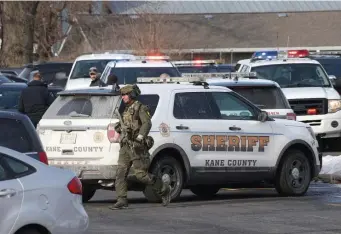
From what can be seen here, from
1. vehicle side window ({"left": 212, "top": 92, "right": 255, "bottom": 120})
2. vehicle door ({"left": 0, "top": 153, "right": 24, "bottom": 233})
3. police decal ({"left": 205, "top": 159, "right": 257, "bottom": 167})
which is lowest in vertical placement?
police decal ({"left": 205, "top": 159, "right": 257, "bottom": 167})

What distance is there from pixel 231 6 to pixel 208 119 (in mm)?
55934

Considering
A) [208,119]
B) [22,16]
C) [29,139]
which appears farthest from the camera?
[22,16]

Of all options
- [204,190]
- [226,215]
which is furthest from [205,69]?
[226,215]

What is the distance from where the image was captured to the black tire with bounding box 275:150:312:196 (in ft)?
53.5

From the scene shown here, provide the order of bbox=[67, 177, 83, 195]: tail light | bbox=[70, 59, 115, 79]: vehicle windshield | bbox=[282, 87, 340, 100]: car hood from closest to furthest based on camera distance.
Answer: bbox=[67, 177, 83, 195]: tail light → bbox=[282, 87, 340, 100]: car hood → bbox=[70, 59, 115, 79]: vehicle windshield

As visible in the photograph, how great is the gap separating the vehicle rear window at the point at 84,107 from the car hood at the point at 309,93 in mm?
8335

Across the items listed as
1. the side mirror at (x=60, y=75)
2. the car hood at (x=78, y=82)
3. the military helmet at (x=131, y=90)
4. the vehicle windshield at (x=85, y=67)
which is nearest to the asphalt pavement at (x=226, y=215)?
the military helmet at (x=131, y=90)

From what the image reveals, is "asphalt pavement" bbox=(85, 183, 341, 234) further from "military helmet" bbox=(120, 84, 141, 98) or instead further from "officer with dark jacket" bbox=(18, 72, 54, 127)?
"officer with dark jacket" bbox=(18, 72, 54, 127)

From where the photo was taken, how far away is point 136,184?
598 inches

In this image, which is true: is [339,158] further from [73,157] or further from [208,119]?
[73,157]

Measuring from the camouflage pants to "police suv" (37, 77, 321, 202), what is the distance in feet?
0.83

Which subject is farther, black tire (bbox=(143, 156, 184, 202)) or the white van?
the white van

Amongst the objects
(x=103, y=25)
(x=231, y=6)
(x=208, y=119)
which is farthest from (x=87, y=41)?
(x=208, y=119)

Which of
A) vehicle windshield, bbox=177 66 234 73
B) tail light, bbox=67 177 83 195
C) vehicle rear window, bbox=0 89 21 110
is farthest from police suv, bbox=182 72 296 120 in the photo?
tail light, bbox=67 177 83 195
